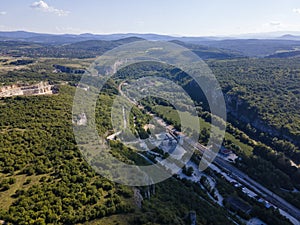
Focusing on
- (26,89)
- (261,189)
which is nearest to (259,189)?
(261,189)

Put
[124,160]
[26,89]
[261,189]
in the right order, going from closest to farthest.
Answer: [124,160] < [261,189] < [26,89]

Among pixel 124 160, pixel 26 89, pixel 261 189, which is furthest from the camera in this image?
pixel 26 89

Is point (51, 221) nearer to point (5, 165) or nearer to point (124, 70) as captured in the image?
point (5, 165)

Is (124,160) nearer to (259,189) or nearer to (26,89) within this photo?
(259,189)

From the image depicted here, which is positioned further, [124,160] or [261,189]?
[261,189]

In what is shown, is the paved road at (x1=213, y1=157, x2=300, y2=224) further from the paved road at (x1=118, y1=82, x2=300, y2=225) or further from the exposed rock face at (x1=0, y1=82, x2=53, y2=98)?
the exposed rock face at (x1=0, y1=82, x2=53, y2=98)

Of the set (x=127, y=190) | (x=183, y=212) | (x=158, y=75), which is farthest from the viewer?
(x=158, y=75)

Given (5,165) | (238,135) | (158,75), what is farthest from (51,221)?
(158,75)

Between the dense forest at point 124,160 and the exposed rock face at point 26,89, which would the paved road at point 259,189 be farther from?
the exposed rock face at point 26,89

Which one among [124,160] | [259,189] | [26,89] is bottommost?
[259,189]
